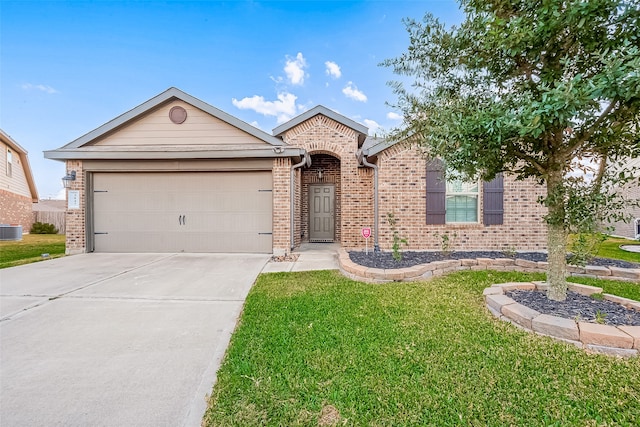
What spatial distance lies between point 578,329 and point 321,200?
26.8 ft

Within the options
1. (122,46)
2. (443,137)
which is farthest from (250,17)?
(443,137)

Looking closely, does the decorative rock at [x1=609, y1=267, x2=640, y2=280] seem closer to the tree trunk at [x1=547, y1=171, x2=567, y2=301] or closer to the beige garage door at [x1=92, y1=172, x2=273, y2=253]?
the tree trunk at [x1=547, y1=171, x2=567, y2=301]

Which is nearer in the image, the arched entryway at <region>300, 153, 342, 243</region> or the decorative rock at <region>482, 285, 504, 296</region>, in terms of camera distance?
the decorative rock at <region>482, 285, 504, 296</region>

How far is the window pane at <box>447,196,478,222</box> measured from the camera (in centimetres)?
739

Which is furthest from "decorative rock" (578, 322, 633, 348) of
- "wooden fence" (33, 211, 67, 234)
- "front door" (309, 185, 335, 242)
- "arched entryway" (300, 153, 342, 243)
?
"wooden fence" (33, 211, 67, 234)

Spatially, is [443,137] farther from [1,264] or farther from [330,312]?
[1,264]

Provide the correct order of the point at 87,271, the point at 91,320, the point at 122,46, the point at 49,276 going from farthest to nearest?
1. the point at 122,46
2. the point at 87,271
3. the point at 49,276
4. the point at 91,320

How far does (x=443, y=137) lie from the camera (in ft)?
9.88

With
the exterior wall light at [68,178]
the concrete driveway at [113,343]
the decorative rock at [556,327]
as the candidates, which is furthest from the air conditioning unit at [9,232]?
the decorative rock at [556,327]

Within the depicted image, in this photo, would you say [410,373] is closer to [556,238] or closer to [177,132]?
[556,238]

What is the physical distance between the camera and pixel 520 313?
10.0ft

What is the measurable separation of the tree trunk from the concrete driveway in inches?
152

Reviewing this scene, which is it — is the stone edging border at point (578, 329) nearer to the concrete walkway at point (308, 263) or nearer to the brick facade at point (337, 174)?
the concrete walkway at point (308, 263)

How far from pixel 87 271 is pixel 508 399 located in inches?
281
